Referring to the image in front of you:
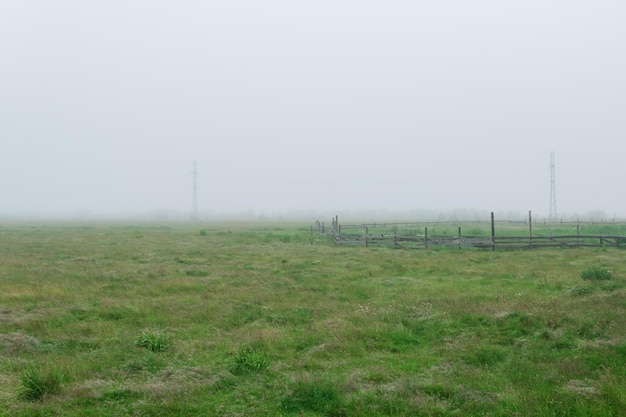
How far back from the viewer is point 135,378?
25.0ft

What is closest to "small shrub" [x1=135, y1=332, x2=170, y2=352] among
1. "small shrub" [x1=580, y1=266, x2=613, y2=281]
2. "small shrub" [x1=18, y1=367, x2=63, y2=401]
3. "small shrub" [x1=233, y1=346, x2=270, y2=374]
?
"small shrub" [x1=233, y1=346, x2=270, y2=374]

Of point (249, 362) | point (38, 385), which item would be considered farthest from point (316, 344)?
point (38, 385)

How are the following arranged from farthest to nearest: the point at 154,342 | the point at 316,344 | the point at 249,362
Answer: the point at 316,344
the point at 154,342
the point at 249,362

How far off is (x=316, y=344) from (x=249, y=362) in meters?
1.89

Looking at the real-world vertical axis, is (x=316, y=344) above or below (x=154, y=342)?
below

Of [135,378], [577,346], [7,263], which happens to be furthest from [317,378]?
[7,263]

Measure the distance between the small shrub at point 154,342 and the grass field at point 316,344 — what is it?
0.06 meters

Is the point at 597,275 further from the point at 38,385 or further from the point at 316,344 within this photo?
the point at 38,385

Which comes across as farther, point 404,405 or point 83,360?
point 83,360

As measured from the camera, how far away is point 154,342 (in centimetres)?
927

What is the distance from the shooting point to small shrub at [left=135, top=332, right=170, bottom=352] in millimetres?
9188

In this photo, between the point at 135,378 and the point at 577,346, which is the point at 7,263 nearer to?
the point at 135,378

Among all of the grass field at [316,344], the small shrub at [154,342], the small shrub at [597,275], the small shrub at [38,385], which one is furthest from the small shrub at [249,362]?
the small shrub at [597,275]

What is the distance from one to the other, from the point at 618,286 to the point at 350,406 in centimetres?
1209
